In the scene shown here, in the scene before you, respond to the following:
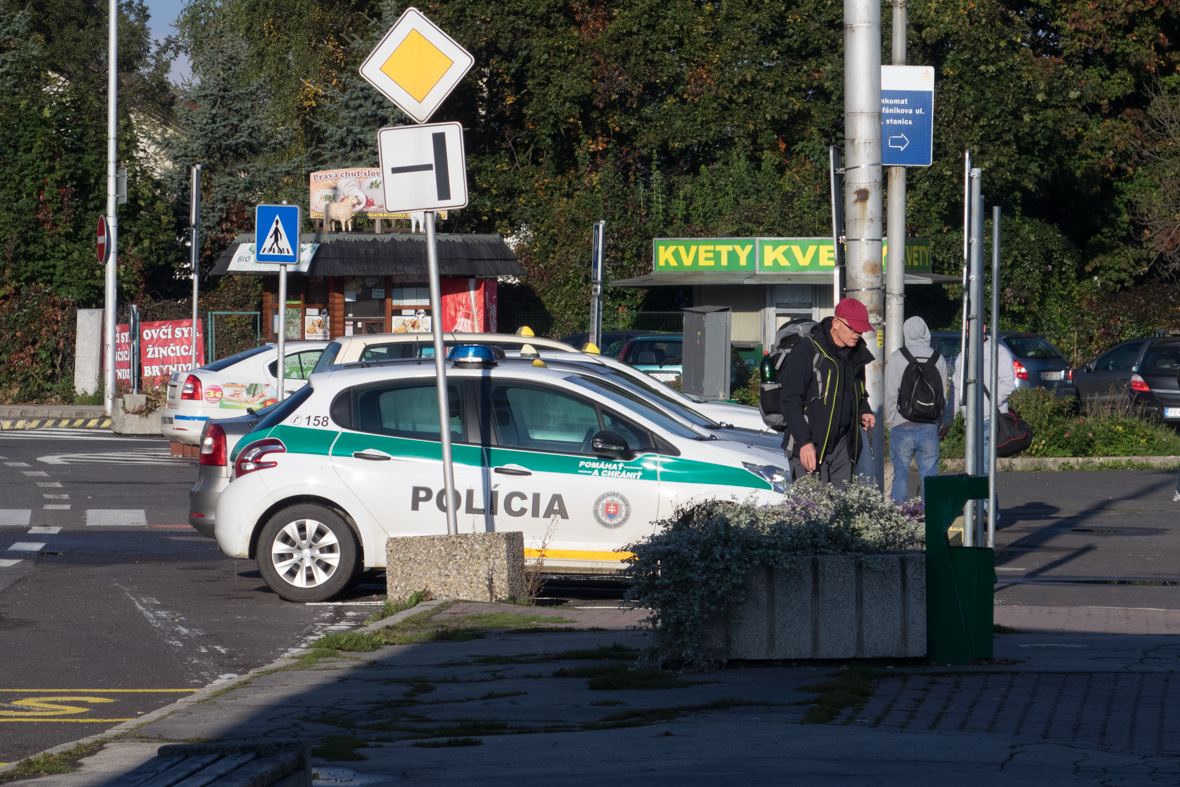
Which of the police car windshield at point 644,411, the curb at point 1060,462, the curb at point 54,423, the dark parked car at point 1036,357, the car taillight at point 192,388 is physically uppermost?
the dark parked car at point 1036,357

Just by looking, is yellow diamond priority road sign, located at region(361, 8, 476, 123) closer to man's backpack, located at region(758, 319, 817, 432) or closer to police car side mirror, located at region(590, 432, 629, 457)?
police car side mirror, located at region(590, 432, 629, 457)

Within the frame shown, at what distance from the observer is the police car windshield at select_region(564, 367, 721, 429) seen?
10781mm

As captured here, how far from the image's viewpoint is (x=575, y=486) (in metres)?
9.40

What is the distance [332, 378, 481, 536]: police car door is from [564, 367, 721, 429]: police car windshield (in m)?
1.47

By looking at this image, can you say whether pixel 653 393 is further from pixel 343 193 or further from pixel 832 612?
pixel 343 193

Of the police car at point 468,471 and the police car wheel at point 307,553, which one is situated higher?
the police car at point 468,471

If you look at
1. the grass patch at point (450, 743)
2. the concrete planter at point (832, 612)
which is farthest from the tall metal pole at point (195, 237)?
the grass patch at point (450, 743)

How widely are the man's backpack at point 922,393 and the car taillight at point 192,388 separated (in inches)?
410

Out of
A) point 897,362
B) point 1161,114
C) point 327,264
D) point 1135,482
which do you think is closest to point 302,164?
point 327,264

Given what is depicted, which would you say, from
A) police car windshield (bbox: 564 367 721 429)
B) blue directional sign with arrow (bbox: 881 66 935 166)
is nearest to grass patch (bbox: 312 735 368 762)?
police car windshield (bbox: 564 367 721 429)

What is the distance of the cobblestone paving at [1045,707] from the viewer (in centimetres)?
516

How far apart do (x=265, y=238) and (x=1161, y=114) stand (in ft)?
94.2

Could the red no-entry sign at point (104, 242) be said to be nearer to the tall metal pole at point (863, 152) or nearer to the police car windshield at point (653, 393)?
the police car windshield at point (653, 393)

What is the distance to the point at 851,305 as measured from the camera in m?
8.84
